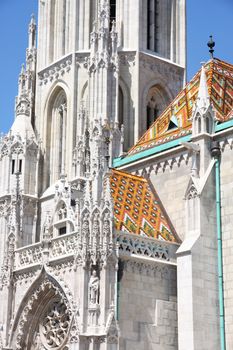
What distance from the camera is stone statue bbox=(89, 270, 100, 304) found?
2150 cm

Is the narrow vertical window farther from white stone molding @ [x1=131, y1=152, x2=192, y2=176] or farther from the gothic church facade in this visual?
white stone molding @ [x1=131, y1=152, x2=192, y2=176]

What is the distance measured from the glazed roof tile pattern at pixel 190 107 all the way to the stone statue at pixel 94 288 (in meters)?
6.26

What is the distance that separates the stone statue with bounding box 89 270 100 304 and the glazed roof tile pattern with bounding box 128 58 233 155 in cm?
626

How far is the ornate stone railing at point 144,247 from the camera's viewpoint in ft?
73.8

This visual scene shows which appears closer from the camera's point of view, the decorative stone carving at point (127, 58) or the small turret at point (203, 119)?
the small turret at point (203, 119)

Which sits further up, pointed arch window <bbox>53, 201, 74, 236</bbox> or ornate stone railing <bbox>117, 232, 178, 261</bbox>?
pointed arch window <bbox>53, 201, 74, 236</bbox>

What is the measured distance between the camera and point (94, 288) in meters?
21.6

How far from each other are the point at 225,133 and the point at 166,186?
2.91 m

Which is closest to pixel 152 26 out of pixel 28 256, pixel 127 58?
pixel 127 58

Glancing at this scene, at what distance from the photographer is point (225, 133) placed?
24.0 meters

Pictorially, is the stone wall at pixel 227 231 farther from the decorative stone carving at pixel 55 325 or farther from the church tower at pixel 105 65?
the church tower at pixel 105 65

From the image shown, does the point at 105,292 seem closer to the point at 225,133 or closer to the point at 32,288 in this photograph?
the point at 32,288

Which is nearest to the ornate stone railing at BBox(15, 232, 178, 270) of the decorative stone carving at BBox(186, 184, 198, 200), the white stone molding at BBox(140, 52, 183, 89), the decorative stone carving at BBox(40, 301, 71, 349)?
the decorative stone carving at BBox(40, 301, 71, 349)

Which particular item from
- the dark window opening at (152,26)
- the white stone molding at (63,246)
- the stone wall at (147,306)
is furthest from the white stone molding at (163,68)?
the stone wall at (147,306)
